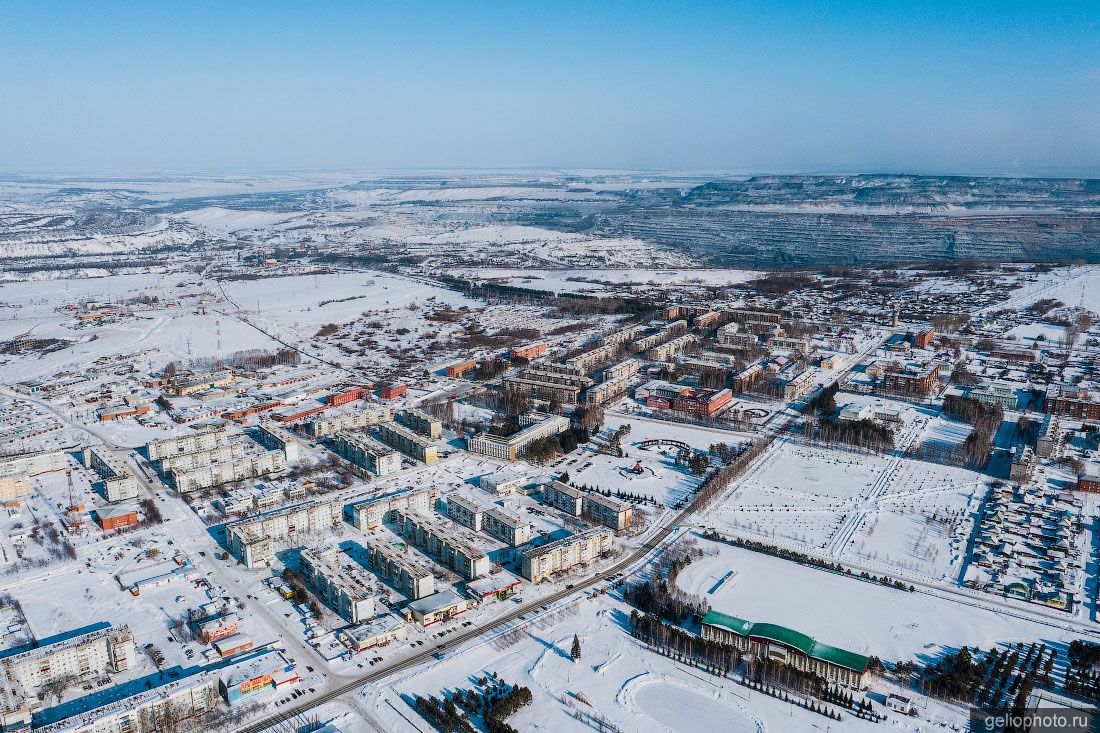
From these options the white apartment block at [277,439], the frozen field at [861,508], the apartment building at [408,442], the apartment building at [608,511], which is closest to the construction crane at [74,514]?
the white apartment block at [277,439]

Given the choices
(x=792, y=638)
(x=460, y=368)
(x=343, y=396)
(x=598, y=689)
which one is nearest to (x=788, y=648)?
(x=792, y=638)

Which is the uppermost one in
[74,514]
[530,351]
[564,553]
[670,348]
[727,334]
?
[727,334]

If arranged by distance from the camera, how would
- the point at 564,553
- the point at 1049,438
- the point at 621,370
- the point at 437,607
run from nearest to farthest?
1. the point at 437,607
2. the point at 564,553
3. the point at 1049,438
4. the point at 621,370

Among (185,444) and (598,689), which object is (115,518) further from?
(598,689)

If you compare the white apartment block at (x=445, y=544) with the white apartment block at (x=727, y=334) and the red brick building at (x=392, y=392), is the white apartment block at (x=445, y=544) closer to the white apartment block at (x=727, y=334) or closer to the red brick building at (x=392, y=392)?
the red brick building at (x=392, y=392)

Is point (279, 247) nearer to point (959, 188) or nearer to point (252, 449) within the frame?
point (252, 449)

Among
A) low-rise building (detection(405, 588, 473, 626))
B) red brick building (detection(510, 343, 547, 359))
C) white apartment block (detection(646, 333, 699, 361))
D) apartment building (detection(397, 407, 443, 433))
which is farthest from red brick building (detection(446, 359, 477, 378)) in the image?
low-rise building (detection(405, 588, 473, 626))
